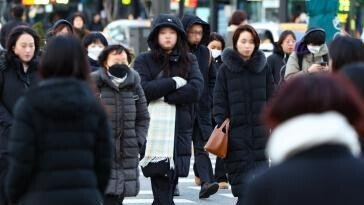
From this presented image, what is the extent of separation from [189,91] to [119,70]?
146 cm

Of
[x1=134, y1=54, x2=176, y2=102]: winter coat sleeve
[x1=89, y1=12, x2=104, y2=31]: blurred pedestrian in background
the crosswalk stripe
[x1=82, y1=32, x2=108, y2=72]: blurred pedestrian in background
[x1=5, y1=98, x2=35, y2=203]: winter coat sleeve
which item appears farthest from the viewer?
[x1=89, y1=12, x2=104, y2=31]: blurred pedestrian in background

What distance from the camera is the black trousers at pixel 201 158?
528 inches

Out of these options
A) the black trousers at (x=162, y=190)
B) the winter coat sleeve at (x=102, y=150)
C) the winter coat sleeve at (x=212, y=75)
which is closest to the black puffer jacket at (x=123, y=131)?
the black trousers at (x=162, y=190)

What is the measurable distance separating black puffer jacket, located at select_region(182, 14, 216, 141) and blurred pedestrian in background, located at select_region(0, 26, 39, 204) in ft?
11.9

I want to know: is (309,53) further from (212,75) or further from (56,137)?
(56,137)

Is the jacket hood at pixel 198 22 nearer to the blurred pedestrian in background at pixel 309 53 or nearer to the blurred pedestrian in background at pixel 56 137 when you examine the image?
the blurred pedestrian in background at pixel 309 53

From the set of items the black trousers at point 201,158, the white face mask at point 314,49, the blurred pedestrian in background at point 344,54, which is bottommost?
the black trousers at point 201,158

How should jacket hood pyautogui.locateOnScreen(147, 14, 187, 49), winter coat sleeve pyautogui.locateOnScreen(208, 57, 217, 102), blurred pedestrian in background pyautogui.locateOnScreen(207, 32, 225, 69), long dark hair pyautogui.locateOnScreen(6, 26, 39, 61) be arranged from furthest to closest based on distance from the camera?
blurred pedestrian in background pyautogui.locateOnScreen(207, 32, 225, 69) → winter coat sleeve pyautogui.locateOnScreen(208, 57, 217, 102) → jacket hood pyautogui.locateOnScreen(147, 14, 187, 49) → long dark hair pyautogui.locateOnScreen(6, 26, 39, 61)

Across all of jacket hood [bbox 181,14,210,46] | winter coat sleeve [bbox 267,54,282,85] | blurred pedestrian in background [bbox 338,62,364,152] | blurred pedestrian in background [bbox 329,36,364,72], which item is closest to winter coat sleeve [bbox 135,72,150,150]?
blurred pedestrian in background [bbox 329,36,364,72]

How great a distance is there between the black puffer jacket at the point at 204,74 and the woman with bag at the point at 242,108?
2546mm

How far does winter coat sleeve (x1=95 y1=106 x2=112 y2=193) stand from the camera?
21.2ft

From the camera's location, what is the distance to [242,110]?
10.4m

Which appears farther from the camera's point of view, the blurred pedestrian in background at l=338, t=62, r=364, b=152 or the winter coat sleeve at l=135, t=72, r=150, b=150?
the winter coat sleeve at l=135, t=72, r=150, b=150

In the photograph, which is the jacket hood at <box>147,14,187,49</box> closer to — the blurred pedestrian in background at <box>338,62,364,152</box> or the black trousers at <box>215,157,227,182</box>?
the black trousers at <box>215,157,227,182</box>
